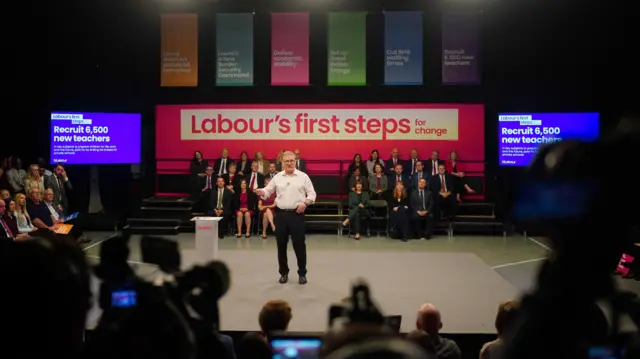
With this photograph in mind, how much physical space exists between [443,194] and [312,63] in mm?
4197

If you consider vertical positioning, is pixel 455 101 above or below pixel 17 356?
above

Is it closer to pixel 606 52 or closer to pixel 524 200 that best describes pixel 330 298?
pixel 524 200

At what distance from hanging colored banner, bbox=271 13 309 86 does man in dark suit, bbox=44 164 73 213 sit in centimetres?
460

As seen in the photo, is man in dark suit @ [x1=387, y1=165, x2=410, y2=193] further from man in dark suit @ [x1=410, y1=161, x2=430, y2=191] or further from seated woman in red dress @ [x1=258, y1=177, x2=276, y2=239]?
seated woman in red dress @ [x1=258, y1=177, x2=276, y2=239]

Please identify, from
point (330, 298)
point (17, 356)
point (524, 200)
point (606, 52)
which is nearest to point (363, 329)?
point (524, 200)

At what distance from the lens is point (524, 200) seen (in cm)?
85

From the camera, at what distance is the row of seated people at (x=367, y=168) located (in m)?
11.2

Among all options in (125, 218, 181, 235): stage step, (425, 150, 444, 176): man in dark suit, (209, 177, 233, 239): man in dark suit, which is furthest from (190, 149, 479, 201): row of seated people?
(125, 218, 181, 235): stage step

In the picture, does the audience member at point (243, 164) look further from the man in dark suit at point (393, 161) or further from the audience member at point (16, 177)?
the audience member at point (16, 177)

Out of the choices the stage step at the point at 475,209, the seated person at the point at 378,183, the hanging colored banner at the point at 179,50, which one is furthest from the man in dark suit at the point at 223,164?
the stage step at the point at 475,209

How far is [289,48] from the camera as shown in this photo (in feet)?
38.5

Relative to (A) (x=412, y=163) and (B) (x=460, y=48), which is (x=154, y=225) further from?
(B) (x=460, y=48)

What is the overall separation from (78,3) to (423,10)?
24.4 ft

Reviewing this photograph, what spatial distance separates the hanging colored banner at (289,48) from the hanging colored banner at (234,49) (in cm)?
51
